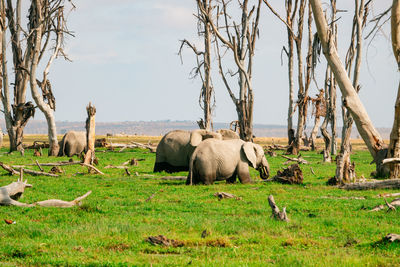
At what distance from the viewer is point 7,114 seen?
37.8 m

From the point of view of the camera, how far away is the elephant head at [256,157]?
1922 cm

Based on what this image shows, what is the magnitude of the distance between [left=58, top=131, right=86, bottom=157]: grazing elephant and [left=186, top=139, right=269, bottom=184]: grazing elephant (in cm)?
1703

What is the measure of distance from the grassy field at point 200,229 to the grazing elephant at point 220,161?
1.30 m

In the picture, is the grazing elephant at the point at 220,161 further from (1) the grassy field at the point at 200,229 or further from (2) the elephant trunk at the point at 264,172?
(1) the grassy field at the point at 200,229

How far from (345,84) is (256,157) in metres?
4.11

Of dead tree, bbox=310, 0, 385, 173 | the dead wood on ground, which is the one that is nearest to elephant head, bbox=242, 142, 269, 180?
dead tree, bbox=310, 0, 385, 173

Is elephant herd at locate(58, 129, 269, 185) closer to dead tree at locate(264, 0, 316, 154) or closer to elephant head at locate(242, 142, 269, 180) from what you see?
elephant head at locate(242, 142, 269, 180)

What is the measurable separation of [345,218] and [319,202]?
109 inches

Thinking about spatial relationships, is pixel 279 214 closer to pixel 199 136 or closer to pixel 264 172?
pixel 264 172

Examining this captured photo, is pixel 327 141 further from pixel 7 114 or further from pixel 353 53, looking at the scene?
pixel 7 114

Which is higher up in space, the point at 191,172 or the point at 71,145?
the point at 71,145

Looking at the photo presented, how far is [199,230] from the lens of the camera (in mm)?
10648

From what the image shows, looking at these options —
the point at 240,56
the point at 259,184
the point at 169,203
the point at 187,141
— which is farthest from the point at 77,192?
the point at 240,56

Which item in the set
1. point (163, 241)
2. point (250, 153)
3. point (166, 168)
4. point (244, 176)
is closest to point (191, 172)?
point (244, 176)
